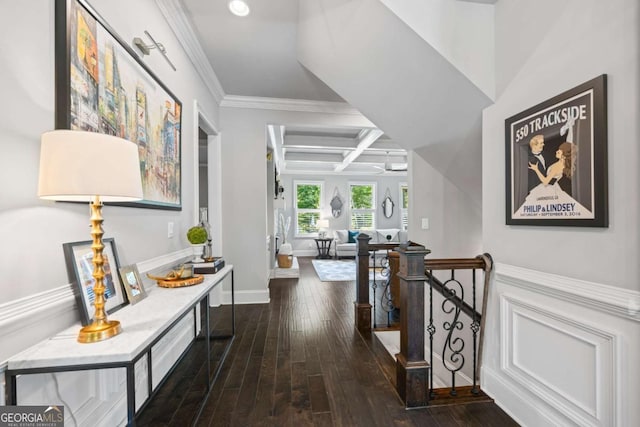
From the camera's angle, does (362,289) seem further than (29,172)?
Yes

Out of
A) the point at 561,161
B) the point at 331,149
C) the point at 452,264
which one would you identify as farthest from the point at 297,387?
the point at 331,149

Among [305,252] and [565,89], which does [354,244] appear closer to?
[305,252]

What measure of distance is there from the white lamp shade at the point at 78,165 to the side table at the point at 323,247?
25.2 feet

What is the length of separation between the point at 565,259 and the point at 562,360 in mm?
532

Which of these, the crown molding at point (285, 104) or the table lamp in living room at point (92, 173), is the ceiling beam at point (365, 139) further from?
the table lamp in living room at point (92, 173)

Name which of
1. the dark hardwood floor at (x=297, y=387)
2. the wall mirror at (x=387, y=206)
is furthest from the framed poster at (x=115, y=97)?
the wall mirror at (x=387, y=206)

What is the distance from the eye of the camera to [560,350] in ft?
4.73

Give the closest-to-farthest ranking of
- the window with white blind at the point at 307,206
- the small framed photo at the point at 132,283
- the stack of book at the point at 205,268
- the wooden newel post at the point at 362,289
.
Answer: the small framed photo at the point at 132,283
the stack of book at the point at 205,268
the wooden newel post at the point at 362,289
the window with white blind at the point at 307,206

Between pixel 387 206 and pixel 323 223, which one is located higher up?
pixel 387 206

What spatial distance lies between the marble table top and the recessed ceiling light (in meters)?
2.33

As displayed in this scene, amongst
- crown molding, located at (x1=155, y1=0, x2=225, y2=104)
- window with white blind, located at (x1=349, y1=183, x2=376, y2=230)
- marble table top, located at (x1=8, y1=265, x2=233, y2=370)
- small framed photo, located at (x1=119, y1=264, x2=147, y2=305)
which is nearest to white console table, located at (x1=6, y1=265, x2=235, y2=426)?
marble table top, located at (x1=8, y1=265, x2=233, y2=370)

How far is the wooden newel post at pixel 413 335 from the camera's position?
177 cm

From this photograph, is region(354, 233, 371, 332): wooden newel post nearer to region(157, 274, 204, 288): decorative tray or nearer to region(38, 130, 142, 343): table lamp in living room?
region(157, 274, 204, 288): decorative tray

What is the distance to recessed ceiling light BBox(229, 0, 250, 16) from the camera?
2.24m
